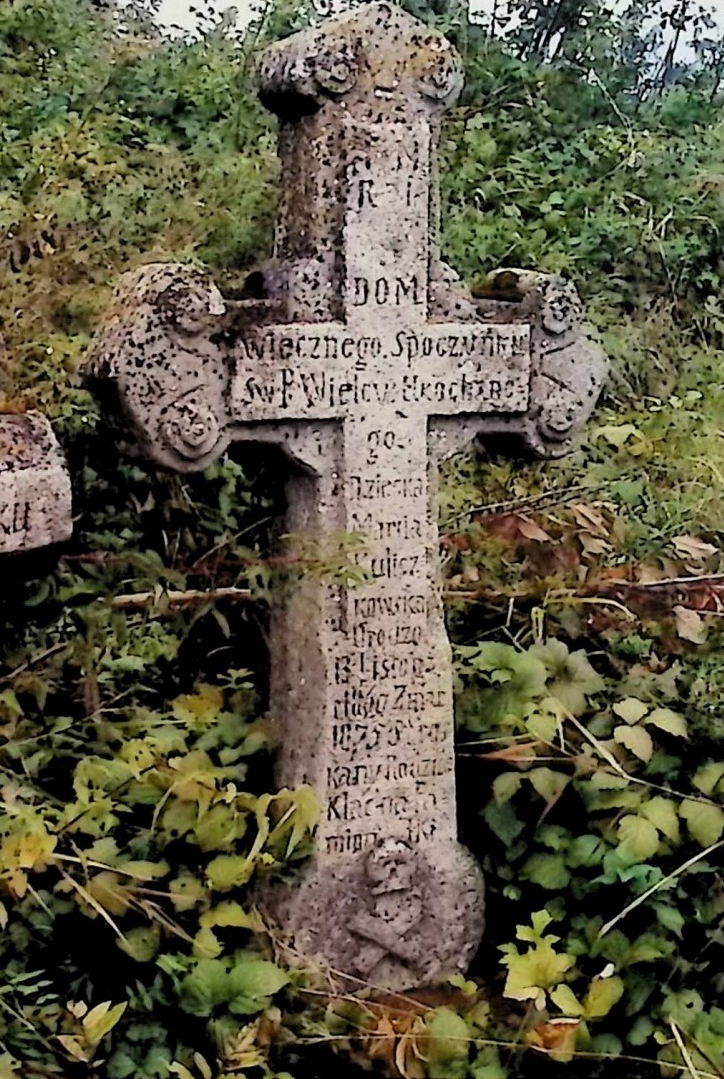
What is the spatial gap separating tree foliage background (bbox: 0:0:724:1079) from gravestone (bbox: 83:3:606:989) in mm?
121

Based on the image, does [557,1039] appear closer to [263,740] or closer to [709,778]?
[709,778]

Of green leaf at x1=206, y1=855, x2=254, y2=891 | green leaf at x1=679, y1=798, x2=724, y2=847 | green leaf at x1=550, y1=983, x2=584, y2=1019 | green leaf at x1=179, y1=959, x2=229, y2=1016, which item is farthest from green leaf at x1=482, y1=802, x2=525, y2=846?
green leaf at x1=179, y1=959, x2=229, y2=1016

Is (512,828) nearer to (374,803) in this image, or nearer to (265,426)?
(374,803)

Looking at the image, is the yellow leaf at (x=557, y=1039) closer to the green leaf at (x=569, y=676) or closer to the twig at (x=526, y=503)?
the green leaf at (x=569, y=676)

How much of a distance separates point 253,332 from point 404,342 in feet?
1.14

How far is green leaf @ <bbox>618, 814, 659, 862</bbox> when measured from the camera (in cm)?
326

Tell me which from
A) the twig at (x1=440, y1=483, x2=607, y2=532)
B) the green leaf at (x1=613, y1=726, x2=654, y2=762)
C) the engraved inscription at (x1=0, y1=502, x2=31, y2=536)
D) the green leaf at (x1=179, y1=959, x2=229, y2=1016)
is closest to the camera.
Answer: the engraved inscription at (x1=0, y1=502, x2=31, y2=536)

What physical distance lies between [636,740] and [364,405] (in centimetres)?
91

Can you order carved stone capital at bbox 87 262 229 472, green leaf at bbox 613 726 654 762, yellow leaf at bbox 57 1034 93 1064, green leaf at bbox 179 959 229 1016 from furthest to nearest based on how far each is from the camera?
green leaf at bbox 613 726 654 762 < carved stone capital at bbox 87 262 229 472 < green leaf at bbox 179 959 229 1016 < yellow leaf at bbox 57 1034 93 1064

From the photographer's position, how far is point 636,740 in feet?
11.1

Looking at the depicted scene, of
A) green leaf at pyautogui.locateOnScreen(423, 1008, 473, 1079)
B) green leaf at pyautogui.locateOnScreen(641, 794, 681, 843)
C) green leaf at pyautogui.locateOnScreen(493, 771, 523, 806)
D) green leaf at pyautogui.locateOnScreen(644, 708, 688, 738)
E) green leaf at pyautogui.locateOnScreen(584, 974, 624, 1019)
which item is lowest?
green leaf at pyautogui.locateOnScreen(423, 1008, 473, 1079)

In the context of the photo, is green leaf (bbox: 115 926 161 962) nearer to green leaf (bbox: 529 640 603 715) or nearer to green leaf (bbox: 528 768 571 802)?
green leaf (bbox: 528 768 571 802)

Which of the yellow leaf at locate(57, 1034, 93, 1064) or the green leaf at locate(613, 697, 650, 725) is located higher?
the green leaf at locate(613, 697, 650, 725)

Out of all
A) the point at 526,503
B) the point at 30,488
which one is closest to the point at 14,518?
the point at 30,488
